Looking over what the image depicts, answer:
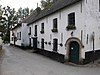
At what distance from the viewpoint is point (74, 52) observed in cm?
1906

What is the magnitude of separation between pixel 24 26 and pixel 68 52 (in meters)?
20.0

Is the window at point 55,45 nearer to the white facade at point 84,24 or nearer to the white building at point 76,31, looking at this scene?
the white building at point 76,31

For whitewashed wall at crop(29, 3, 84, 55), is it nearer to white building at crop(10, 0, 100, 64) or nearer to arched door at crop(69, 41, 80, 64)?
white building at crop(10, 0, 100, 64)

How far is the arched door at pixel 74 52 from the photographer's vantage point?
60.8ft

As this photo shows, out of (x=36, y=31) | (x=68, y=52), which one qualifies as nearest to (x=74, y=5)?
(x=68, y=52)

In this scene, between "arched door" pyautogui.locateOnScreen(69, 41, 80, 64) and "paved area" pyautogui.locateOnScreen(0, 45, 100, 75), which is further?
"arched door" pyautogui.locateOnScreen(69, 41, 80, 64)

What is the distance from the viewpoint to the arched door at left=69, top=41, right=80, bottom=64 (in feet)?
60.8

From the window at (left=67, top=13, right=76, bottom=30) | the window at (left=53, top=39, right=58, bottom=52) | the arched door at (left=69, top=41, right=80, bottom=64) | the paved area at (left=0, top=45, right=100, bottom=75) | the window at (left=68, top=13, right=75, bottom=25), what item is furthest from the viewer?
the window at (left=53, top=39, right=58, bottom=52)

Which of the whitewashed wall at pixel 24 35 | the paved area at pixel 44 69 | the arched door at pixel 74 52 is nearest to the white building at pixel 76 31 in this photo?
the arched door at pixel 74 52

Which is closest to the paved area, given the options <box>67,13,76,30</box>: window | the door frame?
the door frame

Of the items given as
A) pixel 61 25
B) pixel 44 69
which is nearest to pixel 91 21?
pixel 61 25

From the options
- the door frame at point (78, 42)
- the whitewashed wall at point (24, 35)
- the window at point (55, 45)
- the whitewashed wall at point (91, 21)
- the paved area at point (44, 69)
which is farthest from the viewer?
the whitewashed wall at point (24, 35)

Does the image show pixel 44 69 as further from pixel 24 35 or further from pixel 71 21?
pixel 24 35

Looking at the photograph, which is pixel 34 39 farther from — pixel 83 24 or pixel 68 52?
pixel 83 24
